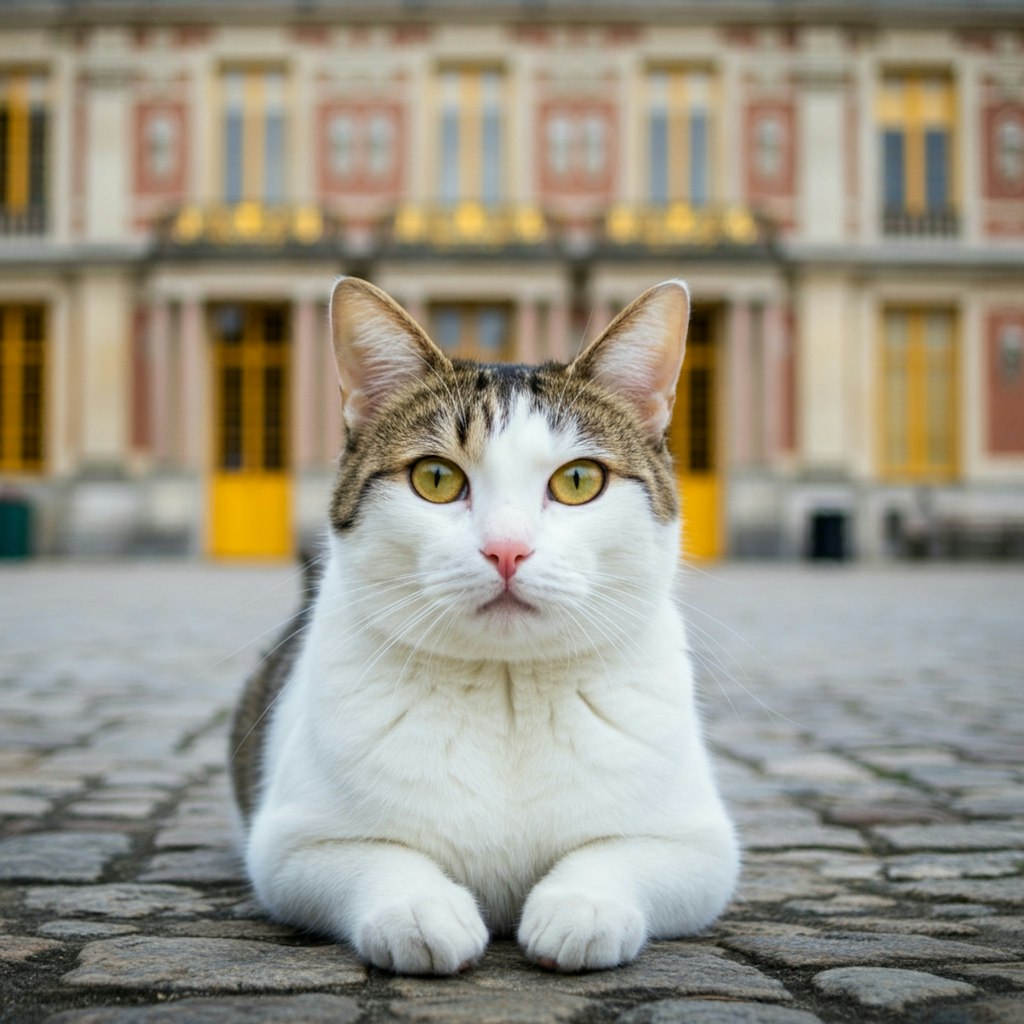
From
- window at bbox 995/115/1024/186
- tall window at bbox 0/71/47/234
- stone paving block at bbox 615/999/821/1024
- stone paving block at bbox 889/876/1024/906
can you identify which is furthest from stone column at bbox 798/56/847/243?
stone paving block at bbox 615/999/821/1024

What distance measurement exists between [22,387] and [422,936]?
2669 cm

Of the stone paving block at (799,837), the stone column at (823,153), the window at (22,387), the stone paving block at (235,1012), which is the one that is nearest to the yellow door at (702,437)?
the stone column at (823,153)

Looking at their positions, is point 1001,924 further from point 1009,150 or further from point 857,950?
point 1009,150

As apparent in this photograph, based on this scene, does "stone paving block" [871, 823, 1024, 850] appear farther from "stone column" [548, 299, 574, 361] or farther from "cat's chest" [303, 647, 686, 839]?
"stone column" [548, 299, 574, 361]

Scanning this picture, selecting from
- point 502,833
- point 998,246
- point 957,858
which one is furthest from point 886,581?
point 502,833

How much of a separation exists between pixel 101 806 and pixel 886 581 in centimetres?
1555

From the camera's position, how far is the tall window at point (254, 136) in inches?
1022

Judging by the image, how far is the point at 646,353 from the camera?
8.48ft

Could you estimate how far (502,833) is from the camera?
2.14 metres

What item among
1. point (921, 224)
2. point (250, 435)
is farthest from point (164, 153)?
point (921, 224)

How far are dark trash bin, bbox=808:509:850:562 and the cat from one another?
71.8 ft

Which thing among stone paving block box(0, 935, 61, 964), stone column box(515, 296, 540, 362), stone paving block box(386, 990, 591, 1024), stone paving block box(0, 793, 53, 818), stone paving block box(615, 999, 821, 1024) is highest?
stone column box(515, 296, 540, 362)

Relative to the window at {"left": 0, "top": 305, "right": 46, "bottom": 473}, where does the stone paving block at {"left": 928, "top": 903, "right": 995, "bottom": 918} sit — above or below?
below

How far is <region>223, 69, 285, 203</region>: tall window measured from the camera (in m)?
26.0
